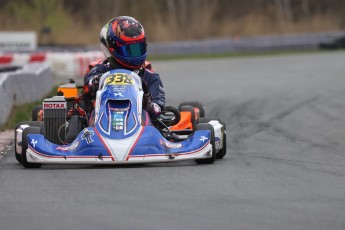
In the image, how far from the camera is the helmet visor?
938cm

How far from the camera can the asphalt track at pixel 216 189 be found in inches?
233

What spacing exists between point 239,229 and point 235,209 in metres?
0.64

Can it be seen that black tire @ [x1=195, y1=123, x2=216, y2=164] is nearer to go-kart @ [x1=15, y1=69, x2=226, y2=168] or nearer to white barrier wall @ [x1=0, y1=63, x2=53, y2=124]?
go-kart @ [x1=15, y1=69, x2=226, y2=168]

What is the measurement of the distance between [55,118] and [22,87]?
6.42 m

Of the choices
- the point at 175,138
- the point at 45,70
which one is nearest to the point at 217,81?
the point at 45,70

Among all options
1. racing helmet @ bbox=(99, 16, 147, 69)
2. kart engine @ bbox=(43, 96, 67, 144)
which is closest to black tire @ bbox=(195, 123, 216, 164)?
racing helmet @ bbox=(99, 16, 147, 69)

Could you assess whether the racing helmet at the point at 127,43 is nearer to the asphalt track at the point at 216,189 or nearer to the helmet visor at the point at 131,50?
the helmet visor at the point at 131,50

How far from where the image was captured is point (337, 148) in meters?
10.3

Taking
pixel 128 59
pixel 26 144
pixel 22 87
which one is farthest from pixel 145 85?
pixel 22 87

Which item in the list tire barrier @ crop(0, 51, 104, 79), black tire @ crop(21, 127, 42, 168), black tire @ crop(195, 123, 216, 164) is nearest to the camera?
black tire @ crop(21, 127, 42, 168)

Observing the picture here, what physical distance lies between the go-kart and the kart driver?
24cm

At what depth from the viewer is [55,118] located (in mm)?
9398

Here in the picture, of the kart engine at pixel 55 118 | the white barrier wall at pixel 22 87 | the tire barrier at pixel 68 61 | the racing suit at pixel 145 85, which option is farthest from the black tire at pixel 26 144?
the tire barrier at pixel 68 61

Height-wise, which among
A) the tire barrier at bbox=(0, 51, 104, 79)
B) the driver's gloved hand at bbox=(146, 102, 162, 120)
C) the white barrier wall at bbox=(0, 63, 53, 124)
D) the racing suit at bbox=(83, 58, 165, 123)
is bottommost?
the tire barrier at bbox=(0, 51, 104, 79)
